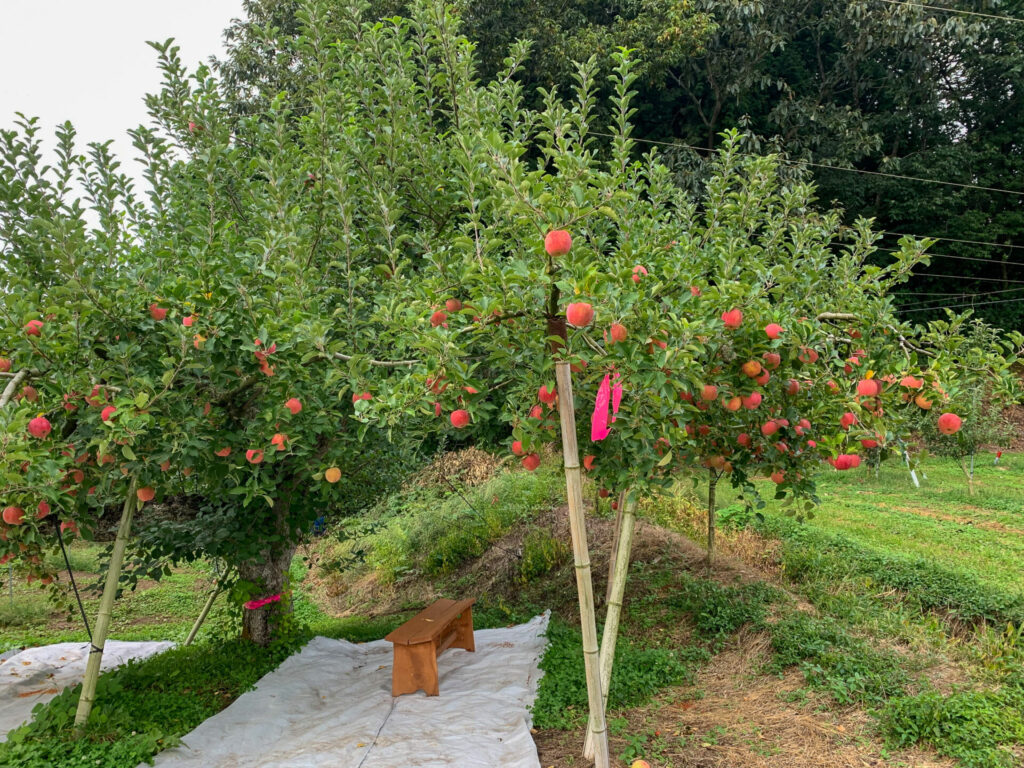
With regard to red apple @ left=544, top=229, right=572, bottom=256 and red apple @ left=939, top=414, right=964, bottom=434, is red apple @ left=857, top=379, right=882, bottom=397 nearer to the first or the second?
red apple @ left=939, top=414, right=964, bottom=434

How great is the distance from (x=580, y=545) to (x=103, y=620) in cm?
274

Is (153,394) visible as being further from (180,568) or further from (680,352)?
(180,568)

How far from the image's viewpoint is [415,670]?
446 cm

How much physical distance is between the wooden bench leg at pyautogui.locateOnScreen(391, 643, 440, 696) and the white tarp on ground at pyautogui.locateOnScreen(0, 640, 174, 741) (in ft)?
7.25

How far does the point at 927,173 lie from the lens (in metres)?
16.9

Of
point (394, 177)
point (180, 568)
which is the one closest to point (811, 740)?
point (394, 177)

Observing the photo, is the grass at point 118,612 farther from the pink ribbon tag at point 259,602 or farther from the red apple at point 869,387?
the red apple at point 869,387

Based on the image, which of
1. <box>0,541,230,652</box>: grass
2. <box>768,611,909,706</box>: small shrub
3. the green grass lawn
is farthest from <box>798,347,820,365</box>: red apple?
<box>0,541,230,652</box>: grass

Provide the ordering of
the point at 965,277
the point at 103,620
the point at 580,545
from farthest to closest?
the point at 965,277 < the point at 103,620 < the point at 580,545

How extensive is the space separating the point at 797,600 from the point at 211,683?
4508mm

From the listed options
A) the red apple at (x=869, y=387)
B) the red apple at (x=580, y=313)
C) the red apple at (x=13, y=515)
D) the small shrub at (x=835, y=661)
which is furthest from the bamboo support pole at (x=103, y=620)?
the small shrub at (x=835, y=661)

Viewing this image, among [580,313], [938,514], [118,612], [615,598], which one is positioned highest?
[580,313]

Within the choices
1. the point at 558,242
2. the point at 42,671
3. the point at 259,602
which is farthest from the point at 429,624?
the point at 558,242

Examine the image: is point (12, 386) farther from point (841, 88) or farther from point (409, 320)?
point (841, 88)
